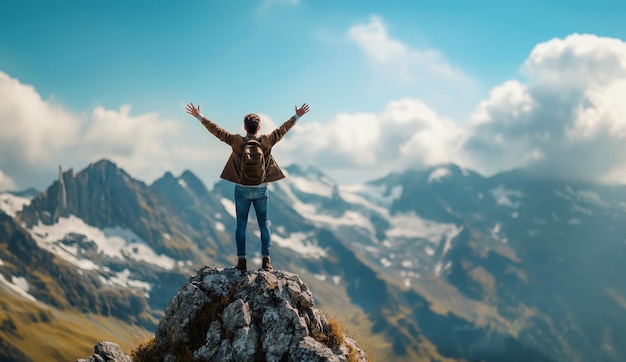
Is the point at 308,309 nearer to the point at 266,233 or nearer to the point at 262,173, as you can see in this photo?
the point at 266,233

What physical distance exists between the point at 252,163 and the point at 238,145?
863 millimetres

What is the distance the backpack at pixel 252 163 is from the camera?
17.5 meters

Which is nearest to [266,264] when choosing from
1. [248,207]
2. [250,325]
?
[248,207]

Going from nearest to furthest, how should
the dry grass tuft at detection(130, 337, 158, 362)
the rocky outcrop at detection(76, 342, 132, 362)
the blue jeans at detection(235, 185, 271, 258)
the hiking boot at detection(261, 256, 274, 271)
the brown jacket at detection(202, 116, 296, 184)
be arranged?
the rocky outcrop at detection(76, 342, 132, 362), the dry grass tuft at detection(130, 337, 158, 362), the brown jacket at detection(202, 116, 296, 184), the blue jeans at detection(235, 185, 271, 258), the hiking boot at detection(261, 256, 274, 271)

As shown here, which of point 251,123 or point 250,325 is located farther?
point 251,123

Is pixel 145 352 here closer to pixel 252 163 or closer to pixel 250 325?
pixel 250 325

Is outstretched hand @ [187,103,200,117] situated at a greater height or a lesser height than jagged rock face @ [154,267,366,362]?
greater

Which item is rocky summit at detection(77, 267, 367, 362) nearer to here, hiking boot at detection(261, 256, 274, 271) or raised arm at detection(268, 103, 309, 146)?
hiking boot at detection(261, 256, 274, 271)

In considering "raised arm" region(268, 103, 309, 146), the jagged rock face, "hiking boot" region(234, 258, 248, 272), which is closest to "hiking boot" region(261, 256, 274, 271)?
the jagged rock face

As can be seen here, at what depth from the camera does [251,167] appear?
57.9ft

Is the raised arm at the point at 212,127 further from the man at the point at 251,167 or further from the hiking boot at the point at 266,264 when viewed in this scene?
the hiking boot at the point at 266,264

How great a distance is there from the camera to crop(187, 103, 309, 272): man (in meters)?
17.7

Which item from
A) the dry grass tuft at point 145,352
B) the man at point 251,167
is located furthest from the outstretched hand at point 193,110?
the dry grass tuft at point 145,352

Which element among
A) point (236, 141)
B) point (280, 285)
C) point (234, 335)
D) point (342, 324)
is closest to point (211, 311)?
point (234, 335)
